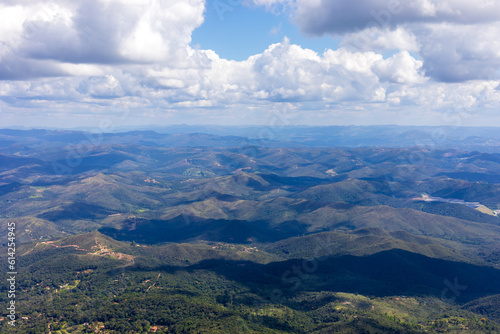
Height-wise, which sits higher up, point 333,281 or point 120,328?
point 120,328

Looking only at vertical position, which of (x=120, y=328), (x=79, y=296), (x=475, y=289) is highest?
(x=120, y=328)

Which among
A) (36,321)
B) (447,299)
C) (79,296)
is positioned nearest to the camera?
(36,321)

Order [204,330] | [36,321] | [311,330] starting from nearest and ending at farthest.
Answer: [204,330], [36,321], [311,330]

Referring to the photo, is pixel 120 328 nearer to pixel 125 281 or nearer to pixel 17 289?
pixel 125 281

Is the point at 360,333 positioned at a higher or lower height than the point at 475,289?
higher

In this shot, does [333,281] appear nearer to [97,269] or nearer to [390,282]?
[390,282]

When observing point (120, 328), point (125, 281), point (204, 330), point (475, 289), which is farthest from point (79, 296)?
point (475, 289)

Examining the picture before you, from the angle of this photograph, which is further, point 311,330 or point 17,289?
point 17,289

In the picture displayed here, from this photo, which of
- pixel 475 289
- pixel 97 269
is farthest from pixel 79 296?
pixel 475 289

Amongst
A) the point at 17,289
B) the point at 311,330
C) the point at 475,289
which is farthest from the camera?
the point at 475,289
